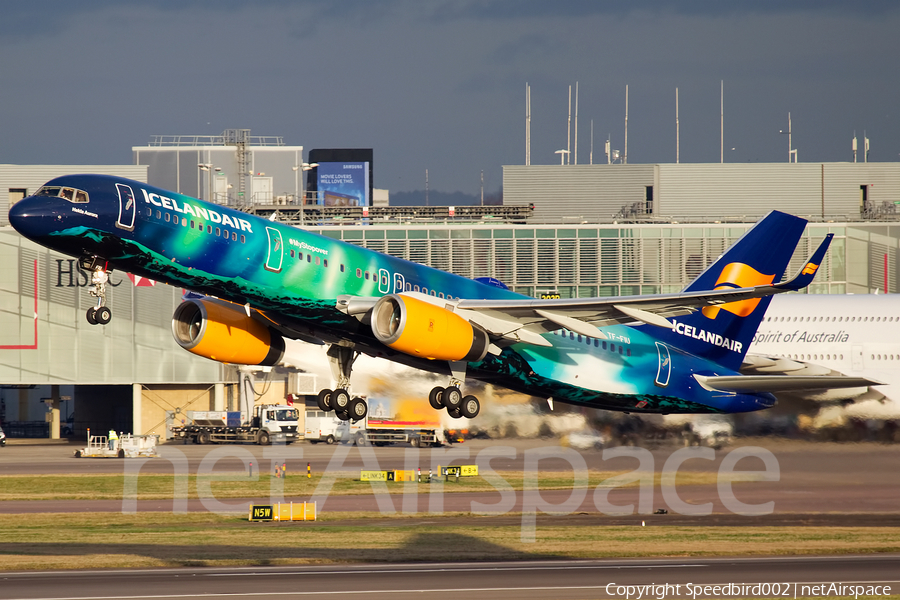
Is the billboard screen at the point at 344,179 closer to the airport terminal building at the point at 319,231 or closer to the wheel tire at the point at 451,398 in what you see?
the airport terminal building at the point at 319,231

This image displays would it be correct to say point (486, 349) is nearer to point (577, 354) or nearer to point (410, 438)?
point (577, 354)

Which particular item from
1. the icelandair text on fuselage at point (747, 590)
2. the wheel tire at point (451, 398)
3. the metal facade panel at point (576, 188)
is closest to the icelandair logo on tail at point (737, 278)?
the icelandair text on fuselage at point (747, 590)

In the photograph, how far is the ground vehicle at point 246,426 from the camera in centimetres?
9300

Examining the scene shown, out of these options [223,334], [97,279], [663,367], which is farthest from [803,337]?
[97,279]

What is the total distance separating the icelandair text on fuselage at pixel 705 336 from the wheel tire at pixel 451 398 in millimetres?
12752

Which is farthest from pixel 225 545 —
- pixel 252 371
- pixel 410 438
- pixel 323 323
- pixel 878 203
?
pixel 878 203

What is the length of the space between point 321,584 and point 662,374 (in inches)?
623

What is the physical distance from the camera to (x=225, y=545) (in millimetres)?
48312

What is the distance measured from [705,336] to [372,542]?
58.3ft

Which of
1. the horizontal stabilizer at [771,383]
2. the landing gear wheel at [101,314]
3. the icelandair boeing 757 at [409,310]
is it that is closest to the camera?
the icelandair boeing 757 at [409,310]

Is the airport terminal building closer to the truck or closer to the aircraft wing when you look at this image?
the truck

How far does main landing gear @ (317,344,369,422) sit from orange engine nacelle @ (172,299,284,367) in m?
3.09

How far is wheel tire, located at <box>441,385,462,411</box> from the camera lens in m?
36.4

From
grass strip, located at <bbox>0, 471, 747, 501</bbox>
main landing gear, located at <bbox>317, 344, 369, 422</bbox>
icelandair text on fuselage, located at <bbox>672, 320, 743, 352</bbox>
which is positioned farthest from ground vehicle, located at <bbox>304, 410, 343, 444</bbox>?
main landing gear, located at <bbox>317, 344, 369, 422</bbox>
